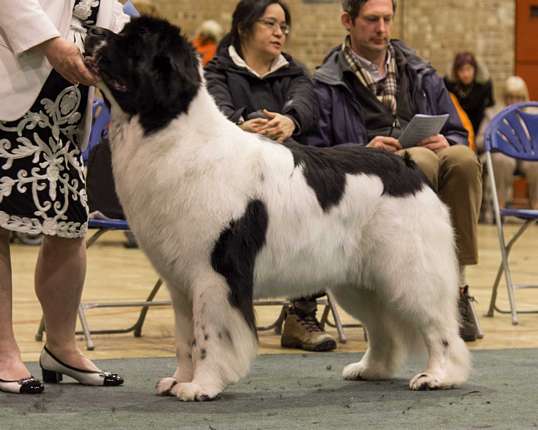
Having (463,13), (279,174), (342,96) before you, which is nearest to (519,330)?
(342,96)

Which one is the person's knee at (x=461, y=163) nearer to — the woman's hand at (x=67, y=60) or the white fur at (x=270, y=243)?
the white fur at (x=270, y=243)

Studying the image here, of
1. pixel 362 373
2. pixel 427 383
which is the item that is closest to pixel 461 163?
pixel 362 373

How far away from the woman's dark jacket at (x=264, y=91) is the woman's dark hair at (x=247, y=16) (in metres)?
0.10

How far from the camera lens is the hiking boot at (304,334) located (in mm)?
5125

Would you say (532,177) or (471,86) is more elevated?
(471,86)

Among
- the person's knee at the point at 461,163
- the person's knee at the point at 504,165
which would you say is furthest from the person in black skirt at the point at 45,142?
the person's knee at the point at 504,165

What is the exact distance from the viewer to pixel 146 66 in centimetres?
359

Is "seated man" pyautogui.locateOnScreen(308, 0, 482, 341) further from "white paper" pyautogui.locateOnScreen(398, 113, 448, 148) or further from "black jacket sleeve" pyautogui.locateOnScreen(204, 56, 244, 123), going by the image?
"black jacket sleeve" pyautogui.locateOnScreen(204, 56, 244, 123)

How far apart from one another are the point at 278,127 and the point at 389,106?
615mm

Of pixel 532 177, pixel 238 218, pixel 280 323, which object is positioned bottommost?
pixel 532 177

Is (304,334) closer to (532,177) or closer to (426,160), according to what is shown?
(426,160)

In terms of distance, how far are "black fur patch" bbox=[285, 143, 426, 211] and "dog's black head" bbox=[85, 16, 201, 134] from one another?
0.51m

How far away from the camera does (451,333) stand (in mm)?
4156

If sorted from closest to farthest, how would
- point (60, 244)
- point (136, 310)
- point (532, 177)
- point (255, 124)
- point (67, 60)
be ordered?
point (67, 60) → point (60, 244) → point (255, 124) → point (136, 310) → point (532, 177)
